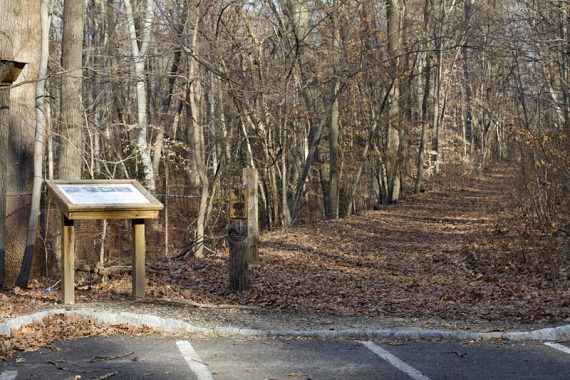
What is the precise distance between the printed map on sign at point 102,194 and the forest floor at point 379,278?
1.38 m

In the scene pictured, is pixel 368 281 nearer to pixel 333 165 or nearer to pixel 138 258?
pixel 138 258

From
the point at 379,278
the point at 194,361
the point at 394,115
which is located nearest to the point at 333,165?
the point at 394,115

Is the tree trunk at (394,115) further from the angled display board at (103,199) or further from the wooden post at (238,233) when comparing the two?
the angled display board at (103,199)

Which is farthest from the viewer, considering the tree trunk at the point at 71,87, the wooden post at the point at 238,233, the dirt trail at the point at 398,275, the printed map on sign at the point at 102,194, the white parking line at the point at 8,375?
the tree trunk at the point at 71,87

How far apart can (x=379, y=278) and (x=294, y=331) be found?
6.13 metres

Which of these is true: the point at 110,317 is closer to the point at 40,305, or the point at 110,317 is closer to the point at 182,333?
the point at 182,333

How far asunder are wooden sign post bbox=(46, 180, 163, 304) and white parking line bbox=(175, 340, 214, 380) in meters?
2.52

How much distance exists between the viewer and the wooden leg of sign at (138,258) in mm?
11148

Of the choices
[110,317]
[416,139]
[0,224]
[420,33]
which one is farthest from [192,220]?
[416,139]

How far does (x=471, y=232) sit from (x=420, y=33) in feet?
48.9

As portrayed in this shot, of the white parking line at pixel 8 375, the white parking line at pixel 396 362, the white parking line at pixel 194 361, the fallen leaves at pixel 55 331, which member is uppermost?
the fallen leaves at pixel 55 331

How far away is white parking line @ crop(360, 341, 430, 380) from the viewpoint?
7.09 meters

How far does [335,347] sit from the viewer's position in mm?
8523

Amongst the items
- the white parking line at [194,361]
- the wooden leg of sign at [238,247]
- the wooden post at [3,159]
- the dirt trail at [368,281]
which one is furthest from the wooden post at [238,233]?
the wooden post at [3,159]
